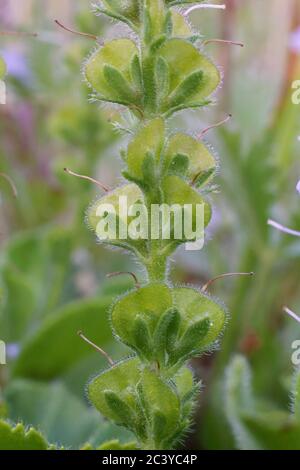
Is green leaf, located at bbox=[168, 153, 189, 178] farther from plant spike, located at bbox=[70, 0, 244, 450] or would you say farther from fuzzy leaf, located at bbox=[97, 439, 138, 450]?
fuzzy leaf, located at bbox=[97, 439, 138, 450]

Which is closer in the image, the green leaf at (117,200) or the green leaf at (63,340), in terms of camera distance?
the green leaf at (117,200)

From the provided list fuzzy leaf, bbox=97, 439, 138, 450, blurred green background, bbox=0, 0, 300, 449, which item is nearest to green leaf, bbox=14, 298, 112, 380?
blurred green background, bbox=0, 0, 300, 449

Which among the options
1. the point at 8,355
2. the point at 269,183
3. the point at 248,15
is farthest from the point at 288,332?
the point at 248,15

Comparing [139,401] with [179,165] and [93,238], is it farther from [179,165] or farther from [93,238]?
[93,238]

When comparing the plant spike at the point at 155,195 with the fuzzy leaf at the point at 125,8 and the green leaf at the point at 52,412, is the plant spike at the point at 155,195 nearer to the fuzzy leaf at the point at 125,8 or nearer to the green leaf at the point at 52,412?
the fuzzy leaf at the point at 125,8

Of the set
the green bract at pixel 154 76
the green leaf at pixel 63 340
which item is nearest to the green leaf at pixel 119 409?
the green bract at pixel 154 76

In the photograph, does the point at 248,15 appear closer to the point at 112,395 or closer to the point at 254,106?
the point at 254,106
